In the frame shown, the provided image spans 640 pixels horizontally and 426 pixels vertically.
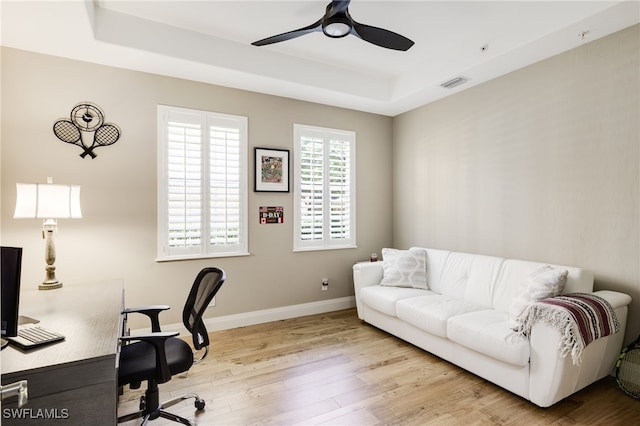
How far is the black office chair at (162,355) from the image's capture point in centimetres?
186

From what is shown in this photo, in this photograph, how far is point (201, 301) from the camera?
224cm

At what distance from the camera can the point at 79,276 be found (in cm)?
313

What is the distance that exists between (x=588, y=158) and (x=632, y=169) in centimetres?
32

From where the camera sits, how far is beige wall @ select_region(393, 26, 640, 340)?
265 centimetres

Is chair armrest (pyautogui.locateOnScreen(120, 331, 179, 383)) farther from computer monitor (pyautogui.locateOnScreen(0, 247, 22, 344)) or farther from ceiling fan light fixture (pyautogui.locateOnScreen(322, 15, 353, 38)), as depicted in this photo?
ceiling fan light fixture (pyautogui.locateOnScreen(322, 15, 353, 38))

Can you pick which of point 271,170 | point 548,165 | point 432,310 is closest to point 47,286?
point 271,170

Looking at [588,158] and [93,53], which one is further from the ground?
[93,53]

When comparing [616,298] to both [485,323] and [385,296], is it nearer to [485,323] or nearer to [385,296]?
[485,323]

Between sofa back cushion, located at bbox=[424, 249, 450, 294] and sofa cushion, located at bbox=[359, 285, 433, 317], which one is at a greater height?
sofa back cushion, located at bbox=[424, 249, 450, 294]

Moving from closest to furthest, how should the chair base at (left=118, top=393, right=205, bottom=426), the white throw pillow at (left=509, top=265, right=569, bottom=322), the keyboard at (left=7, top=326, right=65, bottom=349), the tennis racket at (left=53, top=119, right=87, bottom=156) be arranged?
the keyboard at (left=7, top=326, right=65, bottom=349), the chair base at (left=118, top=393, right=205, bottom=426), the white throw pillow at (left=509, top=265, right=569, bottom=322), the tennis racket at (left=53, top=119, right=87, bottom=156)

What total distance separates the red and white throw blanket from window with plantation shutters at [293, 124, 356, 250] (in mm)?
2543

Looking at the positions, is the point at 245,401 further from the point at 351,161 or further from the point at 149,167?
the point at 351,161

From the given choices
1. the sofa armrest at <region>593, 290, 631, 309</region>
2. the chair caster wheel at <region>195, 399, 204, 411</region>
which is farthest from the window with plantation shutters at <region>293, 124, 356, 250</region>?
the sofa armrest at <region>593, 290, 631, 309</region>

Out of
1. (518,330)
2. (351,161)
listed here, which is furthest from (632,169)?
(351,161)
